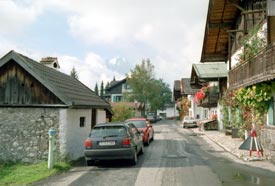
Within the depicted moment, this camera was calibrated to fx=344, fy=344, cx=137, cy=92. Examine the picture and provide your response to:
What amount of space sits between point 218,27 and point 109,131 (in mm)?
15261

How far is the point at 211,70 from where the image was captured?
3719 cm

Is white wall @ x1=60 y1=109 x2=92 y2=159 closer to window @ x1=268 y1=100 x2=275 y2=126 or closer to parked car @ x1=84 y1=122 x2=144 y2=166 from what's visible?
parked car @ x1=84 y1=122 x2=144 y2=166

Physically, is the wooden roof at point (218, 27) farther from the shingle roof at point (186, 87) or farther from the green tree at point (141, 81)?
the green tree at point (141, 81)

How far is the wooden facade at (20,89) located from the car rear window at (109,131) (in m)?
3.04

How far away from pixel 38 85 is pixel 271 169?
9.97 metres

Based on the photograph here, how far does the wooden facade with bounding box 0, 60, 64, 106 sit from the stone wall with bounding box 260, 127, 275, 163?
359 inches

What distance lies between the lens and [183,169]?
38.2 ft

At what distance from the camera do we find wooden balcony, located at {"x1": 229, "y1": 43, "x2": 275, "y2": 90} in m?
12.4

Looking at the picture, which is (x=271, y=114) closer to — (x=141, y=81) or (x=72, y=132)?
(x=72, y=132)

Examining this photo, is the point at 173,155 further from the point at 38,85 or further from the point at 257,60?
the point at 38,85

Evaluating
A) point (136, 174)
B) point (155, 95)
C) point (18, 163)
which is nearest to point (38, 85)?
point (18, 163)

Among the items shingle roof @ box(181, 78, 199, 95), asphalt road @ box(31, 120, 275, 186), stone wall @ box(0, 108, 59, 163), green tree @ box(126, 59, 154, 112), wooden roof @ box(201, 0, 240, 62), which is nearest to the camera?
asphalt road @ box(31, 120, 275, 186)

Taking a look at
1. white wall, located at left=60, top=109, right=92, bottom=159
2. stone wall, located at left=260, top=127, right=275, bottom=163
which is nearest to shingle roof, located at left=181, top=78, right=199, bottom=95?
white wall, located at left=60, top=109, right=92, bottom=159

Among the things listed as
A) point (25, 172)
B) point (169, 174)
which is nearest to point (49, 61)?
point (25, 172)
